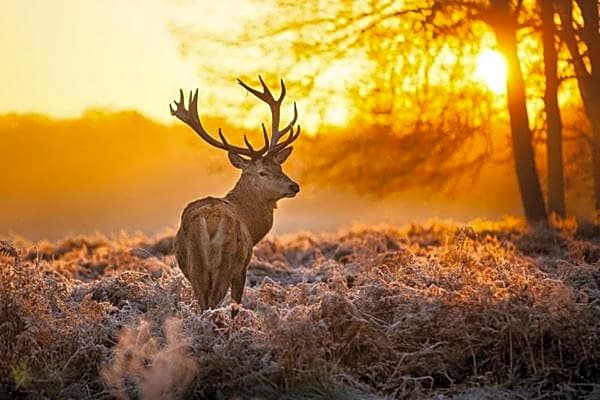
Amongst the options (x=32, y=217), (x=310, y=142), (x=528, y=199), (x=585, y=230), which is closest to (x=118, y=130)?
(x=32, y=217)

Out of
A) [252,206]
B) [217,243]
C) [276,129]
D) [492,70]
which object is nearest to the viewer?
[217,243]

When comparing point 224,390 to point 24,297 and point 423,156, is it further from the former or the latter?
point 423,156

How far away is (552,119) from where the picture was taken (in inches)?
824

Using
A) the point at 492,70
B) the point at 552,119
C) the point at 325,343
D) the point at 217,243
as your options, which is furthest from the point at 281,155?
the point at 492,70

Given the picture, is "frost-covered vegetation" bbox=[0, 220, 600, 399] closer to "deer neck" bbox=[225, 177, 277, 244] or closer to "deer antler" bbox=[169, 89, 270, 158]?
"deer neck" bbox=[225, 177, 277, 244]

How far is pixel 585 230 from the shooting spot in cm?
1770

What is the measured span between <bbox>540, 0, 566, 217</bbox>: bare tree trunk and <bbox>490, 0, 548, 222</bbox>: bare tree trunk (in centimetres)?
46

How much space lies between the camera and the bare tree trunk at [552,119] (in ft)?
67.4

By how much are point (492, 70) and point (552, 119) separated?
1953mm

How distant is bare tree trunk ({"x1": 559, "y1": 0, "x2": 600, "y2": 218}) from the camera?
67.5 ft

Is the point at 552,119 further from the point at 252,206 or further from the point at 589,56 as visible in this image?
the point at 252,206

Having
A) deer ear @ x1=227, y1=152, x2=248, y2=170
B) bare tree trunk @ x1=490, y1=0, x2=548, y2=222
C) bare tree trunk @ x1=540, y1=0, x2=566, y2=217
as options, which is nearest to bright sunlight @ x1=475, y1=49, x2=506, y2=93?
bare tree trunk @ x1=490, y1=0, x2=548, y2=222

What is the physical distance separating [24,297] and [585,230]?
11.7m

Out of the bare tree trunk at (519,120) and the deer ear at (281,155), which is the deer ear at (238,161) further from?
the bare tree trunk at (519,120)
